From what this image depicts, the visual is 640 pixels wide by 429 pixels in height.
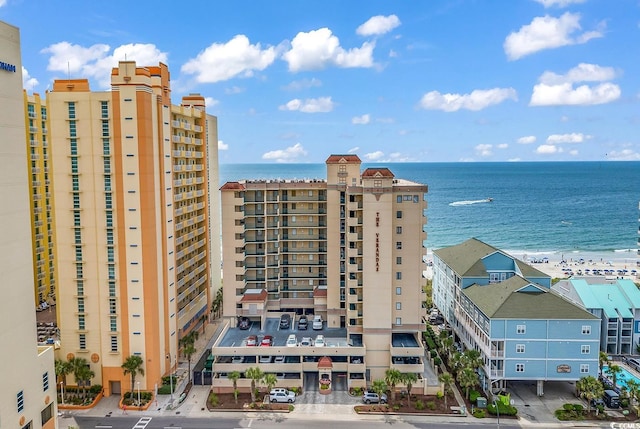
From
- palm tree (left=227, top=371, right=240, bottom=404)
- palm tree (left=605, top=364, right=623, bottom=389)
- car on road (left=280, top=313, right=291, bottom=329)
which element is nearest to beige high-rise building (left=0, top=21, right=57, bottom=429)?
palm tree (left=227, top=371, right=240, bottom=404)

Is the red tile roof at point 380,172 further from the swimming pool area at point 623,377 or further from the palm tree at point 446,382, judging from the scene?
the swimming pool area at point 623,377

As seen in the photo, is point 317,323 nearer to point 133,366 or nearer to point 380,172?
point 380,172

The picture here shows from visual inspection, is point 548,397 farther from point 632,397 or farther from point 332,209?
point 332,209

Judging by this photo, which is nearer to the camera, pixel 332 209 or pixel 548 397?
pixel 548 397

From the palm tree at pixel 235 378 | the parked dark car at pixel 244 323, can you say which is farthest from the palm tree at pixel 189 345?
the palm tree at pixel 235 378

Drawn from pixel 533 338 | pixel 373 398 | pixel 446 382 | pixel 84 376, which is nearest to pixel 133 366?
pixel 84 376

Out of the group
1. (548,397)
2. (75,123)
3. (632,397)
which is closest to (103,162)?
(75,123)
